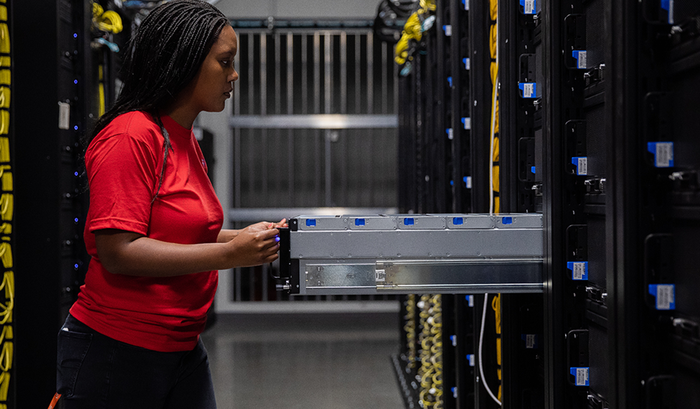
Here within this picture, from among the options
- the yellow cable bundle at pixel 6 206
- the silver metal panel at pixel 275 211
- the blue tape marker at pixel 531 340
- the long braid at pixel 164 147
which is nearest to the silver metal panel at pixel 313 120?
the silver metal panel at pixel 275 211

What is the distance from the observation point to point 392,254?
1354 mm

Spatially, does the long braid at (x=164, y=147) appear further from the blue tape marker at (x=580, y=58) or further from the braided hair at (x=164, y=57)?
the blue tape marker at (x=580, y=58)

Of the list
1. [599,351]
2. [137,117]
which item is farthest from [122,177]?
[599,351]

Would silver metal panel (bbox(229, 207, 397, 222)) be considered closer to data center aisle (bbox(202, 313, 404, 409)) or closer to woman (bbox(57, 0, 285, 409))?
data center aisle (bbox(202, 313, 404, 409))

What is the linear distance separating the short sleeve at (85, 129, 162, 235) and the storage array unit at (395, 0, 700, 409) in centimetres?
94

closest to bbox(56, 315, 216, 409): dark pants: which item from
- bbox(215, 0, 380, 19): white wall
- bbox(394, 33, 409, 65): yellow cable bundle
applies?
bbox(394, 33, 409, 65): yellow cable bundle

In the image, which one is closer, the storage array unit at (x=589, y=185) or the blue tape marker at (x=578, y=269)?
the storage array unit at (x=589, y=185)

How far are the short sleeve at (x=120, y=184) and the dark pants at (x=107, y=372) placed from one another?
0.82 feet

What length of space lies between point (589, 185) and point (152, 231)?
1104 millimetres

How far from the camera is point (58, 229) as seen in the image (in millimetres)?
2732

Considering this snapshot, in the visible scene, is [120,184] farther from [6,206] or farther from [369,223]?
[6,206]

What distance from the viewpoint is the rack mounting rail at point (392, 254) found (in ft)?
4.38

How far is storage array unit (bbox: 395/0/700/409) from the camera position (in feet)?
3.77

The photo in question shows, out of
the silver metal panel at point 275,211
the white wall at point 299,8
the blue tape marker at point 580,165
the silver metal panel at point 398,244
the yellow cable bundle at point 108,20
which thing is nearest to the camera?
the silver metal panel at point 398,244
